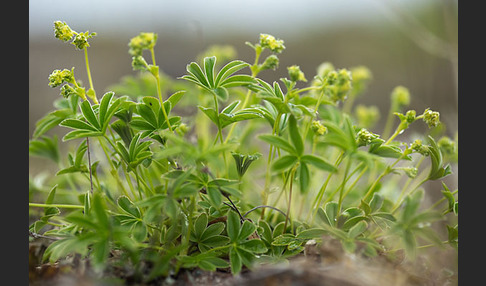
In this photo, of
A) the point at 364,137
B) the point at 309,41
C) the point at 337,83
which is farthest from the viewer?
the point at 309,41

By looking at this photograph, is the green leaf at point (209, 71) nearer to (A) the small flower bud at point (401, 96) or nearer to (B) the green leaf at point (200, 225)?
(B) the green leaf at point (200, 225)

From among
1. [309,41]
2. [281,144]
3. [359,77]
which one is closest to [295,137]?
[281,144]

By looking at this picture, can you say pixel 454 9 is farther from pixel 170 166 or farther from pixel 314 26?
pixel 170 166

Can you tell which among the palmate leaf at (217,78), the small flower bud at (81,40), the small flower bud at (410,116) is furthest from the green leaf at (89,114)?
the small flower bud at (410,116)

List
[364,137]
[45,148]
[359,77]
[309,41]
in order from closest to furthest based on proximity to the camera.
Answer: [364,137] < [45,148] < [359,77] < [309,41]

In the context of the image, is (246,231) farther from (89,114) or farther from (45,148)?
(45,148)

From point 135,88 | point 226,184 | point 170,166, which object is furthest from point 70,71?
point 135,88
